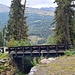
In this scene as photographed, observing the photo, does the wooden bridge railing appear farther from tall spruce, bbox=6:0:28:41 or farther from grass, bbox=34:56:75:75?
tall spruce, bbox=6:0:28:41

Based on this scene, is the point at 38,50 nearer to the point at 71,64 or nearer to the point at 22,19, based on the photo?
the point at 71,64

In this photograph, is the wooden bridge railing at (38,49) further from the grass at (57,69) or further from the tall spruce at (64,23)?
the grass at (57,69)

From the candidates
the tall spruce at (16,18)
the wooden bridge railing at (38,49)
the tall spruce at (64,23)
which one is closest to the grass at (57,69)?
the wooden bridge railing at (38,49)

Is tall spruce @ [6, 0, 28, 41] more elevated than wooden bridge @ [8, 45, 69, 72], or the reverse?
tall spruce @ [6, 0, 28, 41]

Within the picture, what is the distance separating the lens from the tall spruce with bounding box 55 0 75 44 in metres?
40.4

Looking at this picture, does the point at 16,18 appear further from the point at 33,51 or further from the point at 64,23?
the point at 33,51

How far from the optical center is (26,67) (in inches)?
1342

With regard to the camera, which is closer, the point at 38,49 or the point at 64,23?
the point at 38,49

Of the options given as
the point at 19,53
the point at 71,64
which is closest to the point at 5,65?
the point at 19,53

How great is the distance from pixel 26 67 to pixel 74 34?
11281mm

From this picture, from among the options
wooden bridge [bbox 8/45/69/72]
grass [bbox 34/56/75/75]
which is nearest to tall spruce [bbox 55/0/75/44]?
wooden bridge [bbox 8/45/69/72]

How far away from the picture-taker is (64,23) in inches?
1633

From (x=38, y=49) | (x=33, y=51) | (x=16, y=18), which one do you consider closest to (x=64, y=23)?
(x=33, y=51)

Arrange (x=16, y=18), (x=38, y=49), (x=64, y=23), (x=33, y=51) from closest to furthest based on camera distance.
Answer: (x=38, y=49)
(x=33, y=51)
(x=64, y=23)
(x=16, y=18)
